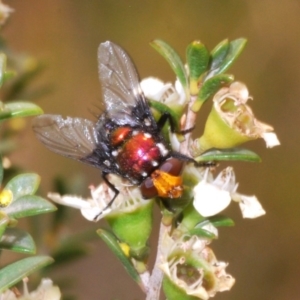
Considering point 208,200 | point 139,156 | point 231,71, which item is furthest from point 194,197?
point 231,71

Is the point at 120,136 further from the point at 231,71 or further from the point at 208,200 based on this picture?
the point at 231,71

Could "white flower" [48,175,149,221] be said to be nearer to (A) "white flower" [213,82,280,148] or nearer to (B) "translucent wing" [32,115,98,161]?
(B) "translucent wing" [32,115,98,161]

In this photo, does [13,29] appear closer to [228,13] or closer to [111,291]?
[228,13]

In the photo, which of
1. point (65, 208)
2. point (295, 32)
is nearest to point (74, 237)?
point (65, 208)

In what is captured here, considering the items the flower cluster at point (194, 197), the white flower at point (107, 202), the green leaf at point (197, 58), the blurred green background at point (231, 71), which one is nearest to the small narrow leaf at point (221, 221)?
the flower cluster at point (194, 197)

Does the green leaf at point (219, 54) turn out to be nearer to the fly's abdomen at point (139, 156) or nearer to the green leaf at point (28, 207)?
the fly's abdomen at point (139, 156)
